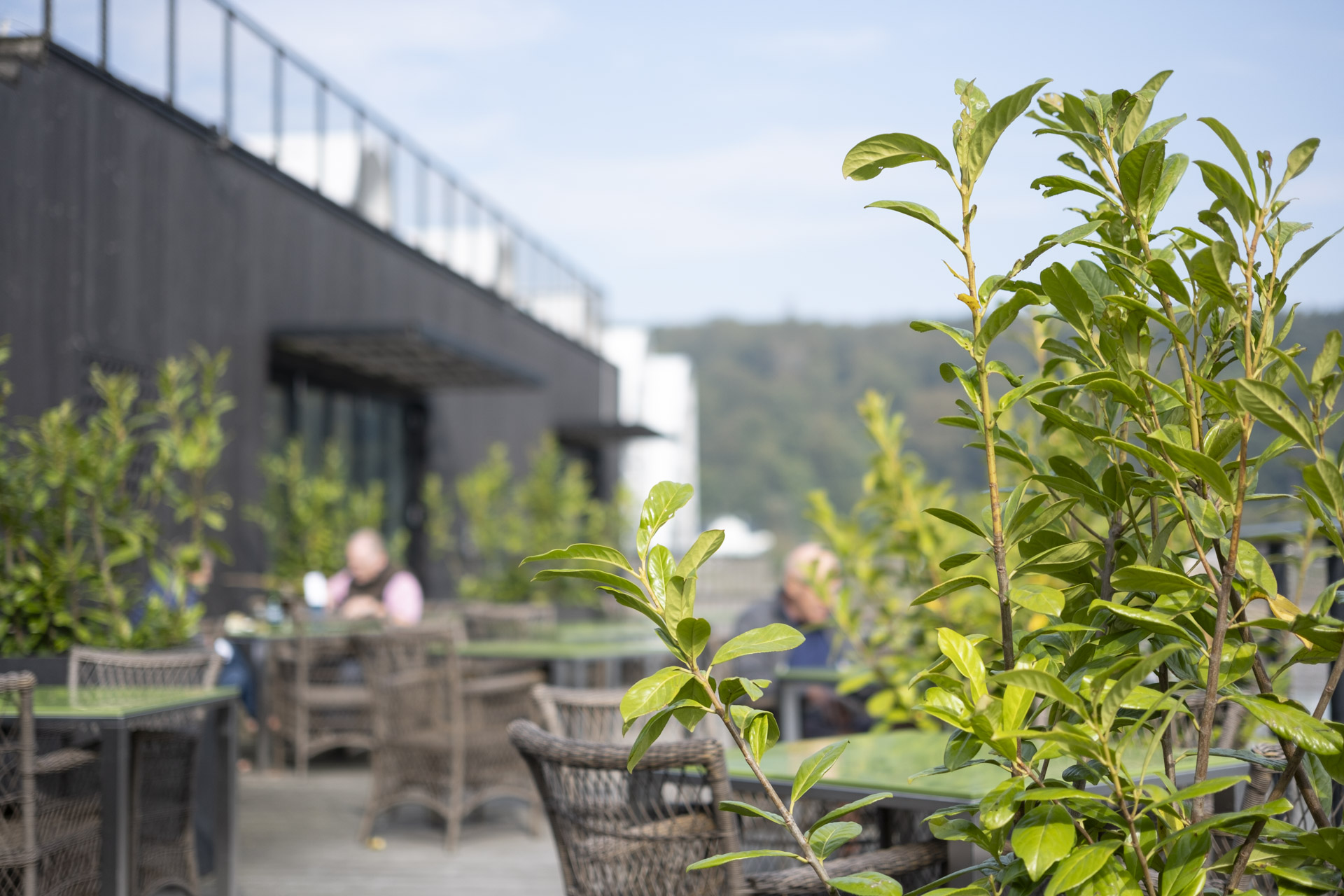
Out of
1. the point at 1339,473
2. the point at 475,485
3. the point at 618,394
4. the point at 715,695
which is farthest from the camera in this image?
the point at 618,394

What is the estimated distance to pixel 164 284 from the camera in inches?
326

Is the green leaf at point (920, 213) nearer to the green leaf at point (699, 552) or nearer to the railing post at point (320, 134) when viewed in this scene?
the green leaf at point (699, 552)

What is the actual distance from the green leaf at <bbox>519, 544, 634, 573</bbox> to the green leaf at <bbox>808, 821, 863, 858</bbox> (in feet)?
1.18

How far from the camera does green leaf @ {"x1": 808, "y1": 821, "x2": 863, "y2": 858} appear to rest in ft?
3.94

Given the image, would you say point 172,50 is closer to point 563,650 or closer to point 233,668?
point 233,668

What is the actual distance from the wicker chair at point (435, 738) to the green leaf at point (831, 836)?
4123 mm

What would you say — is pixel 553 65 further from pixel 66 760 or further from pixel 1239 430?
pixel 1239 430

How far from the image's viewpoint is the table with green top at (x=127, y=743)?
3.13m

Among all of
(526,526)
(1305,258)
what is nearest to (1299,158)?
(1305,258)

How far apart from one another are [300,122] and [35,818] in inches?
342

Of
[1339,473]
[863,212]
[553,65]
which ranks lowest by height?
[1339,473]

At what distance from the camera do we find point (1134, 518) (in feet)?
4.05

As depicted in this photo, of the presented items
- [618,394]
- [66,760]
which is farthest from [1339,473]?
[618,394]

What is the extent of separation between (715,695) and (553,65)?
1489 centimetres
